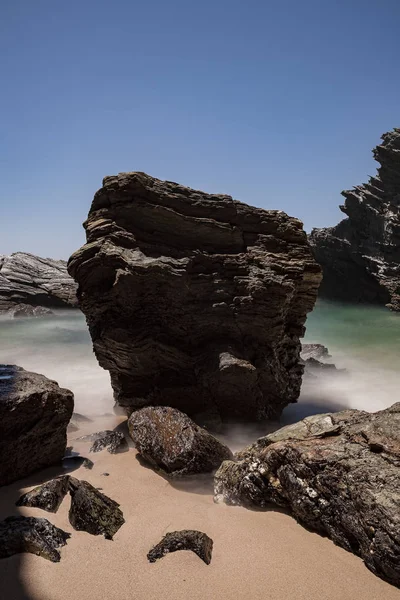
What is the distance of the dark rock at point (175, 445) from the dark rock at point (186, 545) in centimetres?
210

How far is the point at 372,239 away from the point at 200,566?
50.0m

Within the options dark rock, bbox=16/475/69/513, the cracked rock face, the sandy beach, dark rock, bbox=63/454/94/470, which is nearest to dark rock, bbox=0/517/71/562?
the sandy beach

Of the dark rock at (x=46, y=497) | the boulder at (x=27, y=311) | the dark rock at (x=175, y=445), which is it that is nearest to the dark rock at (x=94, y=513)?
the dark rock at (x=46, y=497)

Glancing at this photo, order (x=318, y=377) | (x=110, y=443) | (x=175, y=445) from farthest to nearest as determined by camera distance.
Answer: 1. (x=318, y=377)
2. (x=110, y=443)
3. (x=175, y=445)

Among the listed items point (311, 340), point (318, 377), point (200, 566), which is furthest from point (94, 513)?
point (311, 340)

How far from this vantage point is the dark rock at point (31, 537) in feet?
14.1

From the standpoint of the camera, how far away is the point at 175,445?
707 cm

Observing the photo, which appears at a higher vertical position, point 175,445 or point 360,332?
point 175,445

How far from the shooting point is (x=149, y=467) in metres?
7.23

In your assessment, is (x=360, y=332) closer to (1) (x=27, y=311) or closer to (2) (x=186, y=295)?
(2) (x=186, y=295)

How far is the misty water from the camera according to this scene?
41.8 feet

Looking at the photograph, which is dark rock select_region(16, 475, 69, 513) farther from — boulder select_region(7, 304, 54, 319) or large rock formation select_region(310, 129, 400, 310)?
large rock formation select_region(310, 129, 400, 310)

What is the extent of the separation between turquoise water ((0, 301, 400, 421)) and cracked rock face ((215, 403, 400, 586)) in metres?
5.06

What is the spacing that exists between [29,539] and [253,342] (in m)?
6.54
